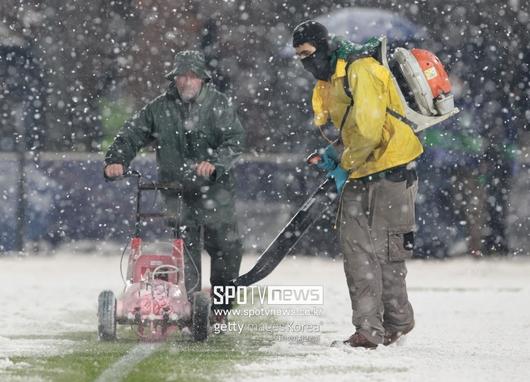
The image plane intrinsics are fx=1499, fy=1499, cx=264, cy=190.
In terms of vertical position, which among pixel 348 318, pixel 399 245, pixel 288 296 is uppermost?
pixel 399 245

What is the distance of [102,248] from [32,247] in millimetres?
795

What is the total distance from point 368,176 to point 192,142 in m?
1.61

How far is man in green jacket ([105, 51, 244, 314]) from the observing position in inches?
397

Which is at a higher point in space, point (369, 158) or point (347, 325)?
point (369, 158)

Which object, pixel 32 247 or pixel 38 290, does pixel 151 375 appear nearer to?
pixel 38 290

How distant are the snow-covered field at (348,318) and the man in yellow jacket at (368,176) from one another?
345 millimetres

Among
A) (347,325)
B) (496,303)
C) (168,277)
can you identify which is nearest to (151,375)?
(168,277)

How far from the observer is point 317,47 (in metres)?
9.06

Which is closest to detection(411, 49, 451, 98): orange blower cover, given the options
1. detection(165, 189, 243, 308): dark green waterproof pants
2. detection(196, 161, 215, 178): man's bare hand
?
detection(196, 161, 215, 178): man's bare hand

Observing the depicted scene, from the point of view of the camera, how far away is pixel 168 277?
962 centimetres

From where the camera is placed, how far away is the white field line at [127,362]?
7758mm

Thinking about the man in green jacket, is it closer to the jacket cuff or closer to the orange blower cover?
the jacket cuff

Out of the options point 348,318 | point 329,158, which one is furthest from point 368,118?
point 348,318

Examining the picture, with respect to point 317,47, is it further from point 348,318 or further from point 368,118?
point 348,318
